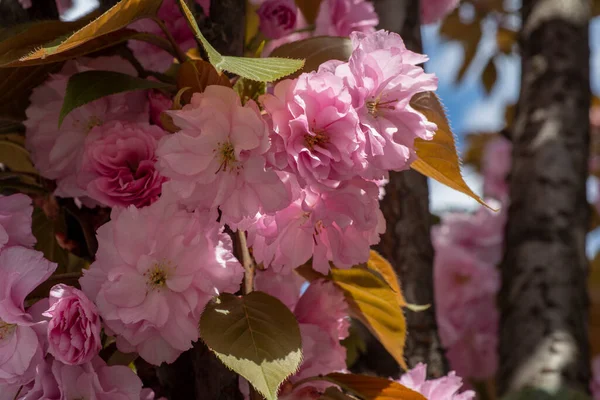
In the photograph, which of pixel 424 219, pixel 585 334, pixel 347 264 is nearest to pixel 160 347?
pixel 347 264

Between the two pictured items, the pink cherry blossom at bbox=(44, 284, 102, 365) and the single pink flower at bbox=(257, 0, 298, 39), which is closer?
the pink cherry blossom at bbox=(44, 284, 102, 365)

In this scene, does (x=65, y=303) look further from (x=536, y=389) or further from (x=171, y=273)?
(x=536, y=389)

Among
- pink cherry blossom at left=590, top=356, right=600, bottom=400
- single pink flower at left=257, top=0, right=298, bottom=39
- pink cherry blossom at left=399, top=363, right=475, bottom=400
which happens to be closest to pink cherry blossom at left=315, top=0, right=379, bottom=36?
single pink flower at left=257, top=0, right=298, bottom=39

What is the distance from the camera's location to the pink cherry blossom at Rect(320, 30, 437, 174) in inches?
20.6

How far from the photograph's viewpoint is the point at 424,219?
1079 mm

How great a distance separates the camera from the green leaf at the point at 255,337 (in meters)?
0.50

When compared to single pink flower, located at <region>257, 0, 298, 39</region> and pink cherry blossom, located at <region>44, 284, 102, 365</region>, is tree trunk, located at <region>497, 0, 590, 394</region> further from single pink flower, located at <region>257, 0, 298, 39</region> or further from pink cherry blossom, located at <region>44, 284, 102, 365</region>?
pink cherry blossom, located at <region>44, 284, 102, 365</region>

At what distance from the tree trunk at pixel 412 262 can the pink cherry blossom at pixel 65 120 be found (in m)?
0.50

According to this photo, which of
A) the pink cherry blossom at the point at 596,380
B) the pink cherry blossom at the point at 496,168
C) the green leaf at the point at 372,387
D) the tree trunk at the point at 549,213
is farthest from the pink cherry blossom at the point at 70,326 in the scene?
the pink cherry blossom at the point at 496,168

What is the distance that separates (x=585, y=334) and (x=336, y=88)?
1.01 m

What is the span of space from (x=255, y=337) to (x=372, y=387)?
0.15 metres

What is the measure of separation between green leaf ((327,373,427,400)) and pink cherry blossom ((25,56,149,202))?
0.92 feet

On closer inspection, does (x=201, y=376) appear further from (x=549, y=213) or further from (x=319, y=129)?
(x=549, y=213)

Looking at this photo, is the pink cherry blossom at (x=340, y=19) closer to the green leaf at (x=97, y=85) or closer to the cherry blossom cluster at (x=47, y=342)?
the green leaf at (x=97, y=85)
